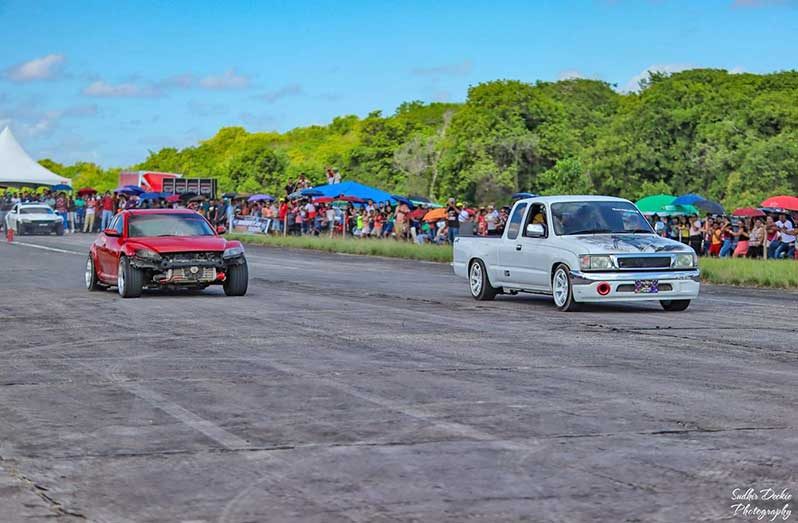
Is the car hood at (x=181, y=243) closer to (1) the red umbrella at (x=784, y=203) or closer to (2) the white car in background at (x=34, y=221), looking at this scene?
(1) the red umbrella at (x=784, y=203)

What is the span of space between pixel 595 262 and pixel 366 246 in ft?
88.3

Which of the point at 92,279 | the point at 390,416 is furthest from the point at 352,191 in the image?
the point at 390,416

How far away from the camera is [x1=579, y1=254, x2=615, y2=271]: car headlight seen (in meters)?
18.9

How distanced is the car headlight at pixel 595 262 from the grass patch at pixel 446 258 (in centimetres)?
943

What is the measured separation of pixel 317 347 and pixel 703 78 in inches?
3017

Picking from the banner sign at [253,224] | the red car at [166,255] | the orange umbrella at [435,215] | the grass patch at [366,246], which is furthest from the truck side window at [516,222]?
the banner sign at [253,224]

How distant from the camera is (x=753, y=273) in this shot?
28.6m

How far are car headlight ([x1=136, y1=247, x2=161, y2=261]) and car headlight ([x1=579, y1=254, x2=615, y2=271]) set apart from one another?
6.66 metres

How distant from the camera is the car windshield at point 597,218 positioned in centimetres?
2002

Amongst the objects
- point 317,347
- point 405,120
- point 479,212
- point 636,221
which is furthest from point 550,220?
point 405,120

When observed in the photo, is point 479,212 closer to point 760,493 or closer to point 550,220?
point 550,220

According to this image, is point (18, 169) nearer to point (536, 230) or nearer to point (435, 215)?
point (435, 215)

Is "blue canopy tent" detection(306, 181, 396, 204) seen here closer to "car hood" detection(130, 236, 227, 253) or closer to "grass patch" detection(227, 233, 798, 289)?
"grass patch" detection(227, 233, 798, 289)

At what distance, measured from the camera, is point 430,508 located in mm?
6344
